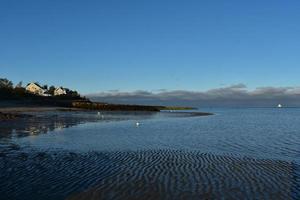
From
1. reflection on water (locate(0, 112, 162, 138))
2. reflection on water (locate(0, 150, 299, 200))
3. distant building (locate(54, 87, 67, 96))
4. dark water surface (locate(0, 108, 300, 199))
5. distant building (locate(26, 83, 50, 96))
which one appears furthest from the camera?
distant building (locate(54, 87, 67, 96))

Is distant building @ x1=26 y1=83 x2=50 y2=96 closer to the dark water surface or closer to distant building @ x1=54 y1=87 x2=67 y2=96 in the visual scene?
distant building @ x1=54 y1=87 x2=67 y2=96

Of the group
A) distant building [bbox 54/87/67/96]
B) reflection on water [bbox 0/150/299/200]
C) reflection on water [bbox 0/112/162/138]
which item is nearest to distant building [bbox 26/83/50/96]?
distant building [bbox 54/87/67/96]

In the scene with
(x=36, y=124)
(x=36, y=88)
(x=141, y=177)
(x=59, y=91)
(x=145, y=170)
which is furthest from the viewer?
(x=36, y=88)

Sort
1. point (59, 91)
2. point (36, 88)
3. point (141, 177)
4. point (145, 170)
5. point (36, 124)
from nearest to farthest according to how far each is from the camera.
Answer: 1. point (141, 177)
2. point (145, 170)
3. point (36, 124)
4. point (59, 91)
5. point (36, 88)

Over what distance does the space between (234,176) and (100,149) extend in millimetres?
10368

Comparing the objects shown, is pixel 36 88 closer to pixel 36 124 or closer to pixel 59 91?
pixel 59 91

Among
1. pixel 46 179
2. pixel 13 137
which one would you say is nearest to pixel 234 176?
pixel 46 179

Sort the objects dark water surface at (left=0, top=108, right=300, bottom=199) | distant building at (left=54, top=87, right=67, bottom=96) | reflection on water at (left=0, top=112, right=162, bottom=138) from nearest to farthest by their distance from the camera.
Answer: dark water surface at (left=0, top=108, right=300, bottom=199), reflection on water at (left=0, top=112, right=162, bottom=138), distant building at (left=54, top=87, right=67, bottom=96)

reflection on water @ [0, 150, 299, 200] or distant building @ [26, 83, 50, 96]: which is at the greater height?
distant building @ [26, 83, 50, 96]

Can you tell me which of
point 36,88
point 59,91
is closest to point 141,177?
point 59,91

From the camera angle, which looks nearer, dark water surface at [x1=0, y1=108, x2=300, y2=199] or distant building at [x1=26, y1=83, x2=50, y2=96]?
dark water surface at [x1=0, y1=108, x2=300, y2=199]

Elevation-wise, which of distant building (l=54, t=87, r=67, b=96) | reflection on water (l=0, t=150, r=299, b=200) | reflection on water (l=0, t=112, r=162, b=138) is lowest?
reflection on water (l=0, t=150, r=299, b=200)

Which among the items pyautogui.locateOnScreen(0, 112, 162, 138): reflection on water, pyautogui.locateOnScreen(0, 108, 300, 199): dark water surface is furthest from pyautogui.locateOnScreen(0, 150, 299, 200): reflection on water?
pyautogui.locateOnScreen(0, 112, 162, 138): reflection on water

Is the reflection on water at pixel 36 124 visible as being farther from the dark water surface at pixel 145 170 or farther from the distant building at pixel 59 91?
the distant building at pixel 59 91
